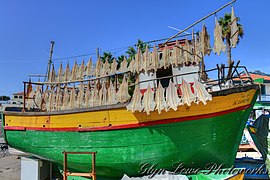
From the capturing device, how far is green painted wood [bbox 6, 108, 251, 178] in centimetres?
699

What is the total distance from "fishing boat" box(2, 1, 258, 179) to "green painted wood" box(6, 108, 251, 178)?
3cm

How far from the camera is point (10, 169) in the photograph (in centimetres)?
1135

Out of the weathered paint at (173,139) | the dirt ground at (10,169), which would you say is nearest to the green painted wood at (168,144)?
the weathered paint at (173,139)

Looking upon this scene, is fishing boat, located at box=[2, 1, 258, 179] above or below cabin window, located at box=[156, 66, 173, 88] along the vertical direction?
below

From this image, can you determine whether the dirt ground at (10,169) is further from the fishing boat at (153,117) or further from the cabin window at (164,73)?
the cabin window at (164,73)

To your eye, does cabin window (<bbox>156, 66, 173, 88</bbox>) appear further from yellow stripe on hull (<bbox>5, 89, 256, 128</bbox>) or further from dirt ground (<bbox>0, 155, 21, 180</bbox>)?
dirt ground (<bbox>0, 155, 21, 180</bbox>)

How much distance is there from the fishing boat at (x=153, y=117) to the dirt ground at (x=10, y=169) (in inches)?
88.7

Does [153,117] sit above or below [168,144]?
above

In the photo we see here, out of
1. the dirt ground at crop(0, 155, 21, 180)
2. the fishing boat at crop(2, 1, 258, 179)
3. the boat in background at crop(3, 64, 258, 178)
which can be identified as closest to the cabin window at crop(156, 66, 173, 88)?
the fishing boat at crop(2, 1, 258, 179)

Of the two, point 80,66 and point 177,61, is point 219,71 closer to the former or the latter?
point 177,61

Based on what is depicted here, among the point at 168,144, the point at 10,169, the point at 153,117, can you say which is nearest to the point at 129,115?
the point at 153,117

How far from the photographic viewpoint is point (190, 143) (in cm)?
705

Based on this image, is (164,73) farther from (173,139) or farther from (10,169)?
(10,169)

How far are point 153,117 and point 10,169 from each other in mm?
8563
